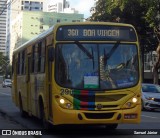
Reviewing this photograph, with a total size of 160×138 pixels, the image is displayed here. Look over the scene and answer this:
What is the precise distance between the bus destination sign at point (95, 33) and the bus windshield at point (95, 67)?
0.62 feet

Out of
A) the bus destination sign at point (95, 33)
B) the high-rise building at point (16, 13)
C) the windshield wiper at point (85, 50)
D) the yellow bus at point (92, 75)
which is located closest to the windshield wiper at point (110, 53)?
the yellow bus at point (92, 75)

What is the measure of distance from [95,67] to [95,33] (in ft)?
3.20

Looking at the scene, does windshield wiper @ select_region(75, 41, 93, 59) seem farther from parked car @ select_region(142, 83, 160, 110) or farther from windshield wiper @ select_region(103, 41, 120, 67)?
parked car @ select_region(142, 83, 160, 110)

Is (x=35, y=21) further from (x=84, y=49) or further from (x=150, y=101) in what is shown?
(x=84, y=49)

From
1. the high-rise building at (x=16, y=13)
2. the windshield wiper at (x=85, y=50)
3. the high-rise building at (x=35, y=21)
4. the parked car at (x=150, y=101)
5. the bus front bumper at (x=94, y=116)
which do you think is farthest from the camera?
the high-rise building at (x=16, y=13)

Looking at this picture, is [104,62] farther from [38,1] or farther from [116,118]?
[38,1]

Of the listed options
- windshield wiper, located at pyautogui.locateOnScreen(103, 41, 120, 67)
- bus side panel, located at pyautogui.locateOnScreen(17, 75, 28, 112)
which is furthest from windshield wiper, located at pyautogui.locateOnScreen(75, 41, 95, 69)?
bus side panel, located at pyautogui.locateOnScreen(17, 75, 28, 112)

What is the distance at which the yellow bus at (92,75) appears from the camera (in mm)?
11500

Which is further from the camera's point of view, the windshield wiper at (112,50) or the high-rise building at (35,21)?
the high-rise building at (35,21)

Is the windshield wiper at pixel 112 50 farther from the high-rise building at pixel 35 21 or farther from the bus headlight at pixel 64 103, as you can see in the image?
the high-rise building at pixel 35 21

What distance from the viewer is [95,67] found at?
1173 cm

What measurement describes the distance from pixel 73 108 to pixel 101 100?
735 millimetres

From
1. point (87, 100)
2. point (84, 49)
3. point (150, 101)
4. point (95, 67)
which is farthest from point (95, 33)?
point (150, 101)

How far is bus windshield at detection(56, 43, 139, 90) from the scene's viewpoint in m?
11.6
